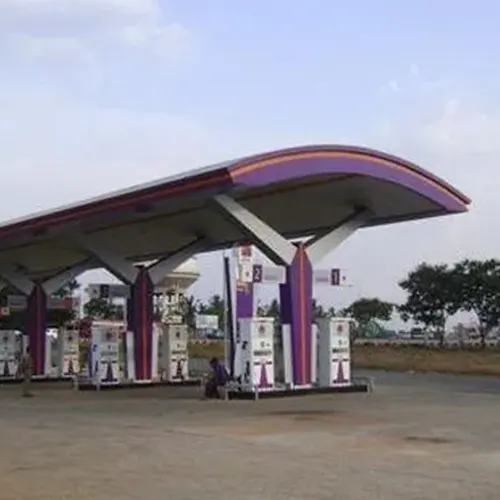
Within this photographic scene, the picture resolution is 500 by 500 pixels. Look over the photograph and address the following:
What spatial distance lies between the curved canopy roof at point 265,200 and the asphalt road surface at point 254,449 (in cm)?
471

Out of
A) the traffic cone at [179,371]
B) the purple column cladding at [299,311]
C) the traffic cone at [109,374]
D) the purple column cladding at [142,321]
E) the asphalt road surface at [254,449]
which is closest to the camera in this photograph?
the asphalt road surface at [254,449]

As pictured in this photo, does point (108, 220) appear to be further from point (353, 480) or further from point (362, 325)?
point (362, 325)

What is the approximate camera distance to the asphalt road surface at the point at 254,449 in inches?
408

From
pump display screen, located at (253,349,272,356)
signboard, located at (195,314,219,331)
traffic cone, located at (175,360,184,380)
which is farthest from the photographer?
signboard, located at (195,314,219,331)

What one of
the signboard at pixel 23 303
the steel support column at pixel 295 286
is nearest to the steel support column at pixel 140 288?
the signboard at pixel 23 303

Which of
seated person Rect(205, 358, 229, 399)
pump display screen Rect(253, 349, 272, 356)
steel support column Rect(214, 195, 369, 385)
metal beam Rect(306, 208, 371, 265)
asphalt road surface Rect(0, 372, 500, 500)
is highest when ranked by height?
metal beam Rect(306, 208, 371, 265)

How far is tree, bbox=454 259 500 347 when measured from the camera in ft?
249

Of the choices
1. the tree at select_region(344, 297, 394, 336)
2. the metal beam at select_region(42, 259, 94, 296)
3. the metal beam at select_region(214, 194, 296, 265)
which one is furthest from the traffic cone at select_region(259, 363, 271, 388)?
the tree at select_region(344, 297, 394, 336)

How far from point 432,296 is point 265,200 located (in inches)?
2144

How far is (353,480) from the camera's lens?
10.9 metres

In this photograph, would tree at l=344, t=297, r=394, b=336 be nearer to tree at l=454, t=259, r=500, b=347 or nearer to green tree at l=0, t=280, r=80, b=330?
tree at l=454, t=259, r=500, b=347

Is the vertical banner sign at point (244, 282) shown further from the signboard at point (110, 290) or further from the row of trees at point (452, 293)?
the row of trees at point (452, 293)

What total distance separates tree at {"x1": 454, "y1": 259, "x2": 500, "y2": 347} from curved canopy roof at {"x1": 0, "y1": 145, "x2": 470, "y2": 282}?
45703 mm

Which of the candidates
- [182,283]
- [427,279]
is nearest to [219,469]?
[182,283]
